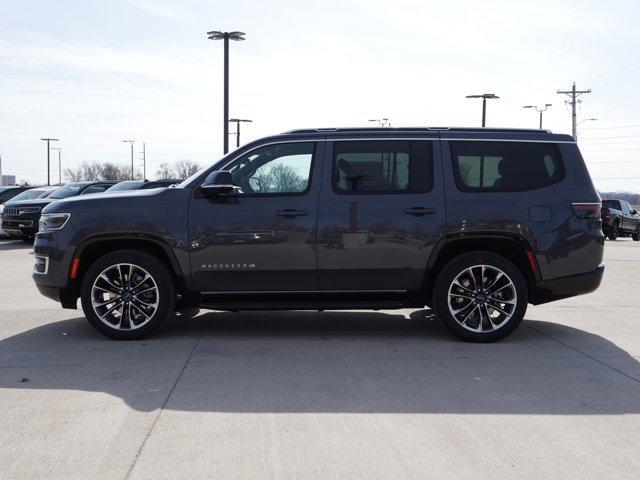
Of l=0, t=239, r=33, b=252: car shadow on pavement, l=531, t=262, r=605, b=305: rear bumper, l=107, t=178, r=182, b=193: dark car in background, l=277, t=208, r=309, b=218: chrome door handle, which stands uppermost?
l=107, t=178, r=182, b=193: dark car in background

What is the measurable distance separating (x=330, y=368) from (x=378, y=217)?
158cm

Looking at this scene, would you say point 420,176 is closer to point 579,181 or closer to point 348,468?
point 579,181

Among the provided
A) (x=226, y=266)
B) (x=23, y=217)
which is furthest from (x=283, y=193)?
(x=23, y=217)

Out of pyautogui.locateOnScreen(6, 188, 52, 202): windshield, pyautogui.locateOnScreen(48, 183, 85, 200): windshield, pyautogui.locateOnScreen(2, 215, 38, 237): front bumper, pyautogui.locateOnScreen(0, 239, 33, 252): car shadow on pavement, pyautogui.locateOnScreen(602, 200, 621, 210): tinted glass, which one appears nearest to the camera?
pyautogui.locateOnScreen(0, 239, 33, 252): car shadow on pavement

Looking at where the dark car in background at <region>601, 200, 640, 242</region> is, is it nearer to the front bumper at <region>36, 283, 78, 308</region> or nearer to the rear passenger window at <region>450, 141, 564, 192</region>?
the rear passenger window at <region>450, 141, 564, 192</region>

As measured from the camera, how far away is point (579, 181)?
22.6 feet

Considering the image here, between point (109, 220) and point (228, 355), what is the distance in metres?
1.71

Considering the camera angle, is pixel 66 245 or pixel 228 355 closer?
pixel 228 355

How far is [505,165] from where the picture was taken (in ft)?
22.8

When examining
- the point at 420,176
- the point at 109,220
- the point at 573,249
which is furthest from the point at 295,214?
the point at 573,249

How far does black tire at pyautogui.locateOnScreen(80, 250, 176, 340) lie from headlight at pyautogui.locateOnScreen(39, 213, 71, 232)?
50 cm

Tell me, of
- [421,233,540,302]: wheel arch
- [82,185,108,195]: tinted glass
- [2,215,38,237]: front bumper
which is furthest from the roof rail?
[82,185,108,195]: tinted glass

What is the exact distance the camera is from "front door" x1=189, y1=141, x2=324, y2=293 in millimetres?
6773

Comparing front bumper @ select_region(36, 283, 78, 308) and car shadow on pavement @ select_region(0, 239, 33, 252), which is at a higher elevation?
front bumper @ select_region(36, 283, 78, 308)
